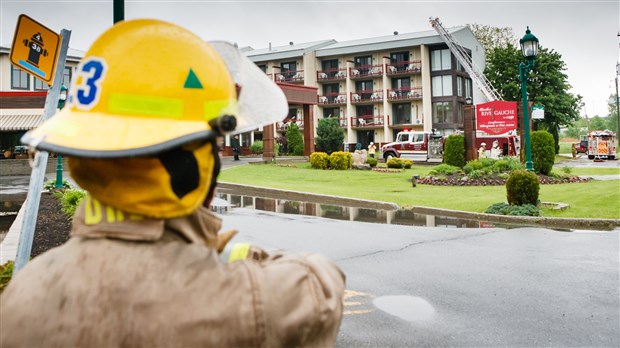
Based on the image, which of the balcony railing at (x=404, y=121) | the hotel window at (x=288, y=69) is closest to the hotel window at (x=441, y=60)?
the balcony railing at (x=404, y=121)

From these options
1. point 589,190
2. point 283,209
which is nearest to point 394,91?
point 589,190

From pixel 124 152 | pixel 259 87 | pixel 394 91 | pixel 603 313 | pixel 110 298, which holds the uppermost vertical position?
pixel 394 91

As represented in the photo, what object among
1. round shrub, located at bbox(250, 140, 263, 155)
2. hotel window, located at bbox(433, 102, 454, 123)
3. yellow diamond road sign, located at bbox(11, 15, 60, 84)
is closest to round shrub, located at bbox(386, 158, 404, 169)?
round shrub, located at bbox(250, 140, 263, 155)

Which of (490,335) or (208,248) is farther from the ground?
(208,248)

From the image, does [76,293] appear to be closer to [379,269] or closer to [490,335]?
[490,335]

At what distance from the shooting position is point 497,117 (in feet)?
91.6

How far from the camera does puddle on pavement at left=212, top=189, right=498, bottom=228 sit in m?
11.8

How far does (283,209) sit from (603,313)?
32.9 feet

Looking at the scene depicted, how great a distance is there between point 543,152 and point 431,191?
6554mm

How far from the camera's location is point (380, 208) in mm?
14602

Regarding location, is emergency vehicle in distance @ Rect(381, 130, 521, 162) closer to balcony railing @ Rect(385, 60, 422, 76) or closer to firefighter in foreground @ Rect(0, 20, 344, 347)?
balcony railing @ Rect(385, 60, 422, 76)

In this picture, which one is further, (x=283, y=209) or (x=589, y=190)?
(x=589, y=190)

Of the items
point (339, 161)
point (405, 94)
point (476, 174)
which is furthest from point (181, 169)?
point (405, 94)

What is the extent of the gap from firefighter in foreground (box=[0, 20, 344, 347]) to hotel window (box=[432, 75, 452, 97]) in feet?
177
